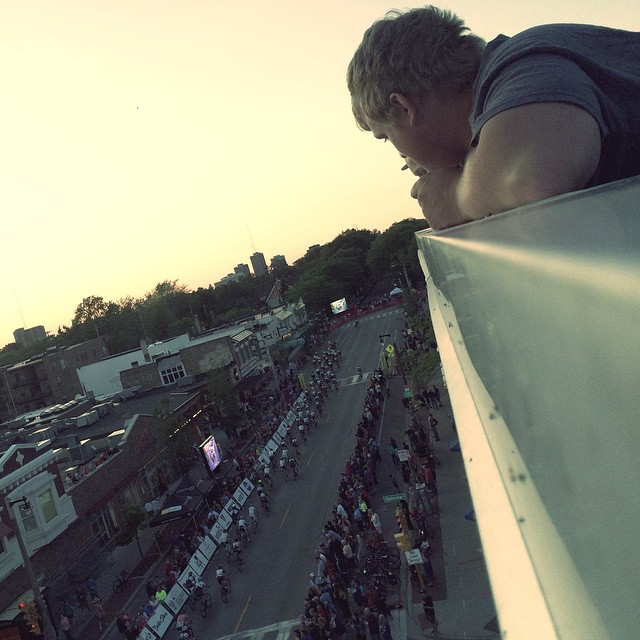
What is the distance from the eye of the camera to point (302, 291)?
92.9 meters

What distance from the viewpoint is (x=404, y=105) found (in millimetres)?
1783

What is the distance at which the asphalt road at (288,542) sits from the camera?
59.9ft

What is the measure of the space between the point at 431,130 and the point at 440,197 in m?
0.18

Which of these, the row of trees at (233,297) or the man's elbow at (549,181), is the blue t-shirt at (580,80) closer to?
the man's elbow at (549,181)

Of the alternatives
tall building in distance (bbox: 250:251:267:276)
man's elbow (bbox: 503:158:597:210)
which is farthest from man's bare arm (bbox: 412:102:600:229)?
tall building in distance (bbox: 250:251:267:276)

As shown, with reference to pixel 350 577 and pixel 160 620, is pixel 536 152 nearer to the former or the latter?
pixel 350 577

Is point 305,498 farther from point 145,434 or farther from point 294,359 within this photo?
point 294,359

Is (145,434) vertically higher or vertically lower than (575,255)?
lower

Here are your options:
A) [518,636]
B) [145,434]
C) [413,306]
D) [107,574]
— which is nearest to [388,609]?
[107,574]

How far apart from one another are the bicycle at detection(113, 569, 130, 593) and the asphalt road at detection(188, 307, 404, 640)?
2925 millimetres

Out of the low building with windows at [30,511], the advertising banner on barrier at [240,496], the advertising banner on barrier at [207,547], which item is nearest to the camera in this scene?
the low building with windows at [30,511]

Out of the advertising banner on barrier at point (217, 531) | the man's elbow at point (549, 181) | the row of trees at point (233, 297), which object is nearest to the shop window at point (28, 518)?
the advertising banner on barrier at point (217, 531)

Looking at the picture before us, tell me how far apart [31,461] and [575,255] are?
26827mm

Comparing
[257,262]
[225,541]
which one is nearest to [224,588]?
[225,541]
